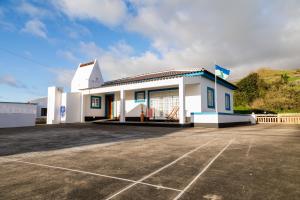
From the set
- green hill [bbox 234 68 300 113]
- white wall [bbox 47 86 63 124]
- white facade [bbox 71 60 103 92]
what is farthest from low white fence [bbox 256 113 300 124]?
white wall [bbox 47 86 63 124]

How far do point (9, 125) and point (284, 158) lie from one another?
19100mm

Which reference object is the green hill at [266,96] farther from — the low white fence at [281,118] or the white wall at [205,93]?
the white wall at [205,93]

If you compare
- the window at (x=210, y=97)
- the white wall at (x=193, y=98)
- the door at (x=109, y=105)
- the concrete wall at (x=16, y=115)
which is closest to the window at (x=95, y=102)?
the door at (x=109, y=105)

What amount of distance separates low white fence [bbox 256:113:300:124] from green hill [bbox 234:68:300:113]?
22.2 ft

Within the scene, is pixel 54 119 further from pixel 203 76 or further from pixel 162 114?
pixel 203 76

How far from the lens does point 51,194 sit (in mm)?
2553

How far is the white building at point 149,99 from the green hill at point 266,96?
1211 centimetres

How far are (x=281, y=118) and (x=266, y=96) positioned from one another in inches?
529

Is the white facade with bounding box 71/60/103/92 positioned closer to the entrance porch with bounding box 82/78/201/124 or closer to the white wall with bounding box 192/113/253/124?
the entrance porch with bounding box 82/78/201/124

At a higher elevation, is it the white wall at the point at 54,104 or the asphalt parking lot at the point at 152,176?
the white wall at the point at 54,104

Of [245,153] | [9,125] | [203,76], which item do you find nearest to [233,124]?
[203,76]

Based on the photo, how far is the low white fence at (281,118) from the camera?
2025 cm

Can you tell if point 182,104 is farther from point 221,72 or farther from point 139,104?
point 139,104

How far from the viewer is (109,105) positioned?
22.4 meters
